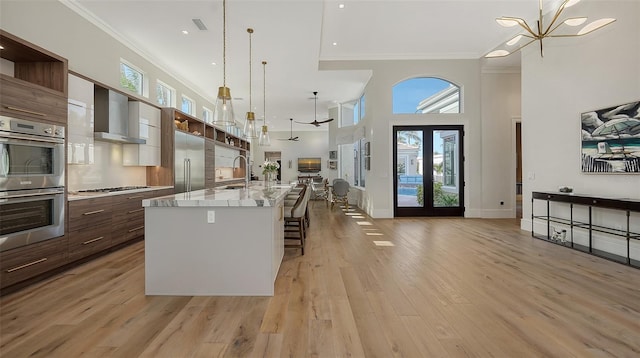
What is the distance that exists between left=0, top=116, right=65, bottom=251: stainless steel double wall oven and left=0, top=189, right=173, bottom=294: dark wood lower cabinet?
0.36ft

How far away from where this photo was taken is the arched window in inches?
269

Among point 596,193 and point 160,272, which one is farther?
point 596,193

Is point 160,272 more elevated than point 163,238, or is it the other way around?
point 163,238

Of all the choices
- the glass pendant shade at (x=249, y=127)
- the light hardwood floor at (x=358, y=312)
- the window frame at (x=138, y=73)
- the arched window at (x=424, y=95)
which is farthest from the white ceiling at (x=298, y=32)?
the light hardwood floor at (x=358, y=312)

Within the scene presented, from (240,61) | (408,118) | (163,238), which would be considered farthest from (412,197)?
(163,238)

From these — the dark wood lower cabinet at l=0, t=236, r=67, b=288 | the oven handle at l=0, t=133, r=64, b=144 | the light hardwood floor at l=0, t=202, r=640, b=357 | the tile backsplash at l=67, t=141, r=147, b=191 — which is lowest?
the light hardwood floor at l=0, t=202, r=640, b=357

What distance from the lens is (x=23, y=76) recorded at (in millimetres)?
3066

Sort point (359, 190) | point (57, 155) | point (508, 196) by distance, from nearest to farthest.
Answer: point (57, 155) < point (508, 196) < point (359, 190)

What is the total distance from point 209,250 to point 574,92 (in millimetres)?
5357

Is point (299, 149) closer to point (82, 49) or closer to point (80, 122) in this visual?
point (82, 49)

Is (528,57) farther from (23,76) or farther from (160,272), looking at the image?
(23,76)

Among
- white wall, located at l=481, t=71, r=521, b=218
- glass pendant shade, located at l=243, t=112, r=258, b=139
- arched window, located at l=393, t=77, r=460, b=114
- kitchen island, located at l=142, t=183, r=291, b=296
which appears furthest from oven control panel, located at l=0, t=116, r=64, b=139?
white wall, located at l=481, t=71, r=521, b=218

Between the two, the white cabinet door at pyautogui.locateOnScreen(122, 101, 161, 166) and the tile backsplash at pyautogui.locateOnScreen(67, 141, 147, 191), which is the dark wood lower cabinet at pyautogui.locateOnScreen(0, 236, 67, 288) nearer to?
the tile backsplash at pyautogui.locateOnScreen(67, 141, 147, 191)

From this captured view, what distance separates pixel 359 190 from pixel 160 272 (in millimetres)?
6810
